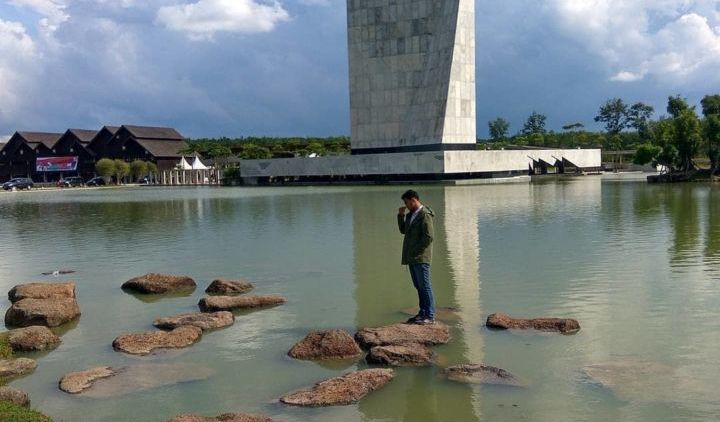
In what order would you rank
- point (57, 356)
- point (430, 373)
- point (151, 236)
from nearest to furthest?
point (430, 373) < point (57, 356) < point (151, 236)

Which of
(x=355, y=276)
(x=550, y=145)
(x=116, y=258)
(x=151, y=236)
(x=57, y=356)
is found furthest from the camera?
(x=550, y=145)

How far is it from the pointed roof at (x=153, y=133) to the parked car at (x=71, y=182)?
336 inches

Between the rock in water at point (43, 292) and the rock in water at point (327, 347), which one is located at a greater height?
the rock in water at point (43, 292)

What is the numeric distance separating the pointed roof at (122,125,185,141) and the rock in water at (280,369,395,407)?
80329mm

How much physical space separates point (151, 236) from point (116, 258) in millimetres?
4365

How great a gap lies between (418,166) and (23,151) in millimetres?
60877

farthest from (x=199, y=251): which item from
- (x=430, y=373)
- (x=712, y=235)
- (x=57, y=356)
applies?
(x=712, y=235)

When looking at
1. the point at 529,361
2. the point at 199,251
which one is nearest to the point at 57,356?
the point at 529,361

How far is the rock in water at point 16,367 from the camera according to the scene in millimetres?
7086

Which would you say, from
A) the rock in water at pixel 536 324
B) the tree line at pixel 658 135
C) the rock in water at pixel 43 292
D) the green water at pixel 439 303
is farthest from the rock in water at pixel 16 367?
the tree line at pixel 658 135

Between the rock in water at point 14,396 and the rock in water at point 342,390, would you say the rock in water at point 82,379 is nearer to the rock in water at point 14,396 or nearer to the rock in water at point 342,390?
the rock in water at point 14,396

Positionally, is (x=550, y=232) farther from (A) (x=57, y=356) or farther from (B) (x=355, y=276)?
(A) (x=57, y=356)

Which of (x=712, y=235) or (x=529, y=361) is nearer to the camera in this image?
(x=529, y=361)

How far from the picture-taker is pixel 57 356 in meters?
7.82
